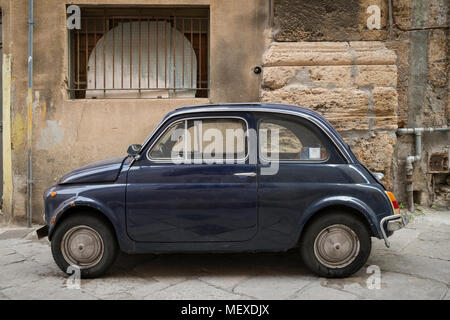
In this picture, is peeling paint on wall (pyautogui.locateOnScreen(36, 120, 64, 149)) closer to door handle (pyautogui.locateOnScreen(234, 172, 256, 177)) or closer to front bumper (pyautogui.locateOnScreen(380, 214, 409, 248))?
door handle (pyautogui.locateOnScreen(234, 172, 256, 177))

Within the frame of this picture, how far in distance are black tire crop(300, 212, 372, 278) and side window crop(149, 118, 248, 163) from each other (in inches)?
36.2

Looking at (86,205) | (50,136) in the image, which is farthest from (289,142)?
(50,136)

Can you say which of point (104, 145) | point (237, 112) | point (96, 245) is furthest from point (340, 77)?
point (96, 245)

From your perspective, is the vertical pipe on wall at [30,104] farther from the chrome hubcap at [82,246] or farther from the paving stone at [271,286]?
the paving stone at [271,286]

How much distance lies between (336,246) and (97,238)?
2.12 metres

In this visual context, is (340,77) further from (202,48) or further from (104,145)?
(104,145)


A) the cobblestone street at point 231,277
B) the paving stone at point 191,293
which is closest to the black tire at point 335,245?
the cobblestone street at point 231,277

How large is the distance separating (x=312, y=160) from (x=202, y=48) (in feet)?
10.6

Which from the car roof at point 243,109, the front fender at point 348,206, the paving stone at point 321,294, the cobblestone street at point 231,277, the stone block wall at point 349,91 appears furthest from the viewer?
the stone block wall at point 349,91

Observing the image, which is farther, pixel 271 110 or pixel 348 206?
pixel 271 110

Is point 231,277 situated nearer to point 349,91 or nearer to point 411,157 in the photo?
point 349,91

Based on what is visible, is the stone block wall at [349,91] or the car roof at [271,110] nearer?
the car roof at [271,110]

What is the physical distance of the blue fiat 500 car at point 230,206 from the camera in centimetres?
369

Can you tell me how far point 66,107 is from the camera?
5973 mm
